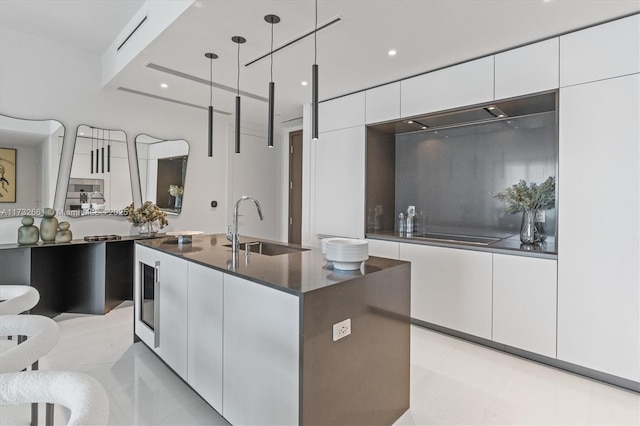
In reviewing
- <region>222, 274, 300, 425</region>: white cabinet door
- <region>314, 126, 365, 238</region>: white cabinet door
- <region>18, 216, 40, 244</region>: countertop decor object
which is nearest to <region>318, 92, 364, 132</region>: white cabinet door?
<region>314, 126, 365, 238</region>: white cabinet door

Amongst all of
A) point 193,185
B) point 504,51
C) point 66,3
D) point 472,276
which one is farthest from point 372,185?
point 66,3

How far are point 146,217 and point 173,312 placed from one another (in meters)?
2.26

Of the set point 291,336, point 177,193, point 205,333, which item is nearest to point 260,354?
point 291,336

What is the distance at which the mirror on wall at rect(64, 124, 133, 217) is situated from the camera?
3.88m

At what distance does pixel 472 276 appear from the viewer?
3014 mm

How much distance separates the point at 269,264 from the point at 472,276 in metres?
1.94

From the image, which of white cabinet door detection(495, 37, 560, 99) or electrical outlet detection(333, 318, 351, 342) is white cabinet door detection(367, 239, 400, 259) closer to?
white cabinet door detection(495, 37, 560, 99)

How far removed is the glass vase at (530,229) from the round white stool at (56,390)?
3.17 meters

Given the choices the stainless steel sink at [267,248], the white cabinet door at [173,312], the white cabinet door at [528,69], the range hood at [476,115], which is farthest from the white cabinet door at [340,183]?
the white cabinet door at [173,312]

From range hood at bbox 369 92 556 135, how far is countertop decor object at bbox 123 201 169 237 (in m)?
2.82

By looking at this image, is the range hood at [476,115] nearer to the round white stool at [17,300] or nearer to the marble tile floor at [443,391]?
the marble tile floor at [443,391]

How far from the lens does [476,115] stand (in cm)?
330

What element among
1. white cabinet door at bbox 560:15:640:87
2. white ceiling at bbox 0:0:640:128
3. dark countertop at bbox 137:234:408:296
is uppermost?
white ceiling at bbox 0:0:640:128

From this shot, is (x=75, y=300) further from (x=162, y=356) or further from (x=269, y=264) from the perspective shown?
(x=269, y=264)
